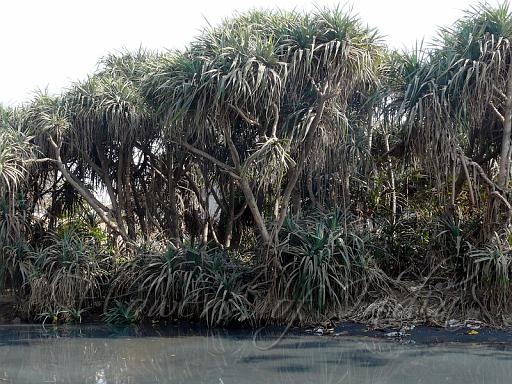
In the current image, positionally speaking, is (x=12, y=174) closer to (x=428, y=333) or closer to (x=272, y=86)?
(x=272, y=86)

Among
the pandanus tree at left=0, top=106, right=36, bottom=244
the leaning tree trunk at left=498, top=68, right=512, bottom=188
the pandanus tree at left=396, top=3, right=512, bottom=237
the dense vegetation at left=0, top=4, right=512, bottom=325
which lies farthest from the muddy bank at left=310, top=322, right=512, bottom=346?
the pandanus tree at left=0, top=106, right=36, bottom=244

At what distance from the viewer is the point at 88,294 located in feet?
36.4

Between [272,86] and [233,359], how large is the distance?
3.87 metres

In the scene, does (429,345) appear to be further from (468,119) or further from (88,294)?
(88,294)

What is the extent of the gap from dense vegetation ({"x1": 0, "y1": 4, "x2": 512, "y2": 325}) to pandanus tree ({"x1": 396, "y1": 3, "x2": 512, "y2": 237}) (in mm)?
29

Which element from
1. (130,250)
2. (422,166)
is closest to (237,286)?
(130,250)

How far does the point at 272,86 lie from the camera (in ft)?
32.5

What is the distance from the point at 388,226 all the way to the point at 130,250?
4.21 meters

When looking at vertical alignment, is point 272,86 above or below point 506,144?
above

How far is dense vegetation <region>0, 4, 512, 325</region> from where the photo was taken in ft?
32.5

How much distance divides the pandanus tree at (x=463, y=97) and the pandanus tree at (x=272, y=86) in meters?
0.92

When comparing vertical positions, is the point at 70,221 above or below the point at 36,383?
above

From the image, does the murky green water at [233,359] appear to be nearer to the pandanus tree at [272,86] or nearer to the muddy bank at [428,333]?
the muddy bank at [428,333]

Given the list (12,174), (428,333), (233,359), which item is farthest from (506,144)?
(12,174)
